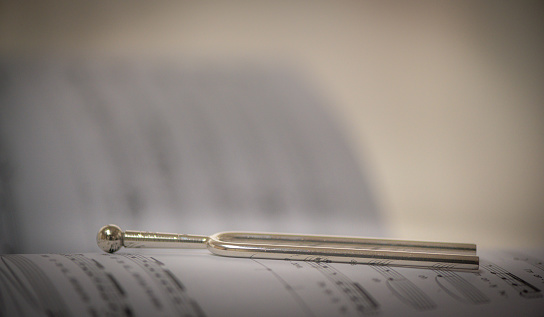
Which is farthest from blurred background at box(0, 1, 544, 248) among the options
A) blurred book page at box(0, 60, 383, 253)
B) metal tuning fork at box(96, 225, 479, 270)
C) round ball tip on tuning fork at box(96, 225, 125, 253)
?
round ball tip on tuning fork at box(96, 225, 125, 253)

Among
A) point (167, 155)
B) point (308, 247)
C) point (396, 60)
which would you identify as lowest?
point (308, 247)

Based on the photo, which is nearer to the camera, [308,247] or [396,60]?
[308,247]

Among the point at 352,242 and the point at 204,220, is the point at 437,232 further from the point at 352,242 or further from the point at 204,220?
the point at 204,220

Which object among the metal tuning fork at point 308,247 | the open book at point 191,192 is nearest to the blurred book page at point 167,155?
the open book at point 191,192

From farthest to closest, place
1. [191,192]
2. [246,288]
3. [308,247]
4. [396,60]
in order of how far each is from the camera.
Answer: [396,60]
[191,192]
[308,247]
[246,288]

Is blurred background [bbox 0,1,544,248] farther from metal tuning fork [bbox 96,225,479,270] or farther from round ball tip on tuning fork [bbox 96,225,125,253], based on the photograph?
round ball tip on tuning fork [bbox 96,225,125,253]

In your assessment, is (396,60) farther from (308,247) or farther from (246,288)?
(246,288)

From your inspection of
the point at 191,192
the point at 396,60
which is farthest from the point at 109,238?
the point at 396,60
